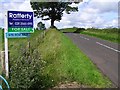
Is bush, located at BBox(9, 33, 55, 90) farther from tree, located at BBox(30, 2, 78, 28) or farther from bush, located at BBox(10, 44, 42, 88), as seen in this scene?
tree, located at BBox(30, 2, 78, 28)

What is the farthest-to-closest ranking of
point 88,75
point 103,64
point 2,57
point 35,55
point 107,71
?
point 103,64
point 107,71
point 88,75
point 2,57
point 35,55

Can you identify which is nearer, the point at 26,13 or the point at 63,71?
the point at 26,13

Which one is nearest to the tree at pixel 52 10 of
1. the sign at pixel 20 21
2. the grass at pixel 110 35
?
the grass at pixel 110 35

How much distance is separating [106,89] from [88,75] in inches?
59.8

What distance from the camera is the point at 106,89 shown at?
335 inches

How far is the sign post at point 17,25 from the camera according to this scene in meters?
8.64

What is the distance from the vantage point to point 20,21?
8.73 m

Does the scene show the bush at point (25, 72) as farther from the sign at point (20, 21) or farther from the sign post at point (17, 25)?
the sign at point (20, 21)

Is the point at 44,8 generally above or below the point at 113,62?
above

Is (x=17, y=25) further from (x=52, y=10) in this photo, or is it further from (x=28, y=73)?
(x=52, y=10)

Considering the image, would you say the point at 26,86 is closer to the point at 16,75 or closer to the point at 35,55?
the point at 16,75

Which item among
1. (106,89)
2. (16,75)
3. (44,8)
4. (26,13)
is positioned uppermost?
(44,8)

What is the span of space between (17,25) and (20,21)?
150mm

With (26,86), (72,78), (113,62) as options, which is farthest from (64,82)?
(113,62)
